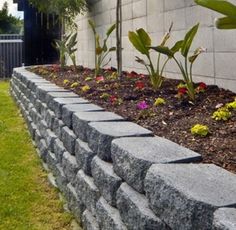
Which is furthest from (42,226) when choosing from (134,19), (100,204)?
(134,19)

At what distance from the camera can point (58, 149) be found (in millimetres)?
3883

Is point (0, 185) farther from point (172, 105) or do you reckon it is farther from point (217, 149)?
point (217, 149)

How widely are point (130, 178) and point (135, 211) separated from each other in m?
0.19

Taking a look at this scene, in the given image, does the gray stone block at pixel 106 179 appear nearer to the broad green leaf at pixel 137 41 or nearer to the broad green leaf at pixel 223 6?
the broad green leaf at pixel 223 6

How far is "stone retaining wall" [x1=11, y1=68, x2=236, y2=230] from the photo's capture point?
159cm

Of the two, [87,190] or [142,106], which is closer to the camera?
[87,190]

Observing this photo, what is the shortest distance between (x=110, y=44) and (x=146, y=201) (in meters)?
Answer: 5.39

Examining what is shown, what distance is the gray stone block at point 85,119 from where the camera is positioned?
3.02m

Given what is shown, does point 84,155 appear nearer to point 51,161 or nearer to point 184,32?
point 51,161

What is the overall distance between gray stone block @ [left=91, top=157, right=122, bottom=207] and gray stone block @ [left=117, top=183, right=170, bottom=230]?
0.30 ft

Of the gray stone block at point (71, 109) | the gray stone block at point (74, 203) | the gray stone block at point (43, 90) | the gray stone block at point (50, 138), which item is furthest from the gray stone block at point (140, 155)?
the gray stone block at point (43, 90)

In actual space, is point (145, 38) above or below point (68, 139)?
above

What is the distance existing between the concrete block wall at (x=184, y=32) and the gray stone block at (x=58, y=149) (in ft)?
4.61

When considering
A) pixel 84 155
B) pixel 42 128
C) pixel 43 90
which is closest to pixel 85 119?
pixel 84 155
